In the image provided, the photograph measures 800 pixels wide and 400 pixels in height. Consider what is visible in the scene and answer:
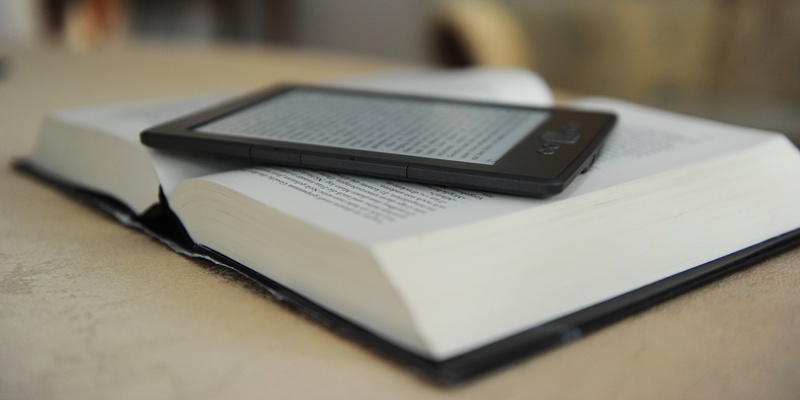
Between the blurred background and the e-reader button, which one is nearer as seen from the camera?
the e-reader button

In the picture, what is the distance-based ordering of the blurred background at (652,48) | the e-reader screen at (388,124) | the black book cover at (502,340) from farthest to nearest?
the blurred background at (652,48)
the e-reader screen at (388,124)
the black book cover at (502,340)

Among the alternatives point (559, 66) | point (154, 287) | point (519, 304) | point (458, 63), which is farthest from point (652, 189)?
point (559, 66)

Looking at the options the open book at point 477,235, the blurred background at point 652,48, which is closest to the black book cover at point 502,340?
the open book at point 477,235

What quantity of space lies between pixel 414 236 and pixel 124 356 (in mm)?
115

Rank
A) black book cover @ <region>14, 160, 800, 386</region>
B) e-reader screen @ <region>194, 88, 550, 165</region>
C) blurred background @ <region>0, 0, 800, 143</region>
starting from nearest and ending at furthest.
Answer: black book cover @ <region>14, 160, 800, 386</region> → e-reader screen @ <region>194, 88, 550, 165</region> → blurred background @ <region>0, 0, 800, 143</region>

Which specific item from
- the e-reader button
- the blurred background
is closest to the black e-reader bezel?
the e-reader button

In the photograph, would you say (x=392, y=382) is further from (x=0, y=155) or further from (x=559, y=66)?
(x=559, y=66)

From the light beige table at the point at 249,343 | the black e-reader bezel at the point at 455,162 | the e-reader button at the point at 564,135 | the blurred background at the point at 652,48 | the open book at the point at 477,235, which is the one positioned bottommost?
the blurred background at the point at 652,48

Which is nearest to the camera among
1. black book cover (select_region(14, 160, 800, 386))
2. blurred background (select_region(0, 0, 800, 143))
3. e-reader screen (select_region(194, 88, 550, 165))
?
black book cover (select_region(14, 160, 800, 386))

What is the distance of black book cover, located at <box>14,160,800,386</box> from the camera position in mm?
241

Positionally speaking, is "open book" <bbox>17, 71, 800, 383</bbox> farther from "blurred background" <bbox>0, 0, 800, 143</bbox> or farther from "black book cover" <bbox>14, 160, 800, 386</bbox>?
"blurred background" <bbox>0, 0, 800, 143</bbox>

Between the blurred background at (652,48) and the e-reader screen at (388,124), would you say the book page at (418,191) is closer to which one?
the e-reader screen at (388,124)

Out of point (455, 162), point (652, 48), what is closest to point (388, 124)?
point (455, 162)

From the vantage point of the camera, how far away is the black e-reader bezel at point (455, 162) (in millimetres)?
306
